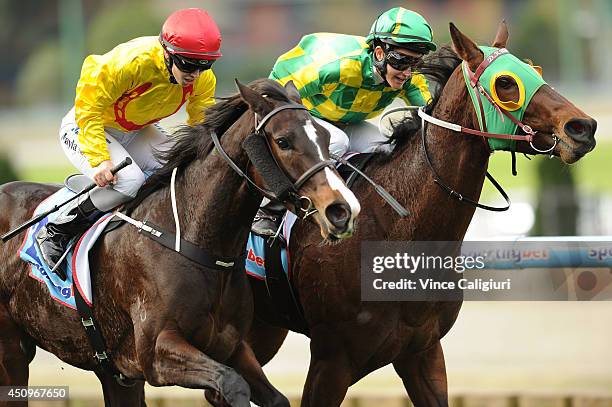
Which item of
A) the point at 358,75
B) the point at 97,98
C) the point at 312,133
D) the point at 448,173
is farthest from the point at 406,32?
the point at 97,98

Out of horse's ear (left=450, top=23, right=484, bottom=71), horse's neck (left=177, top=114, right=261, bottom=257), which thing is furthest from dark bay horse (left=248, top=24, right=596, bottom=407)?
horse's neck (left=177, top=114, right=261, bottom=257)

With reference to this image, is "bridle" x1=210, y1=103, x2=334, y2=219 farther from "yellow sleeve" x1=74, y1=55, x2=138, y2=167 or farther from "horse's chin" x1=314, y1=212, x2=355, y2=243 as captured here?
"yellow sleeve" x1=74, y1=55, x2=138, y2=167

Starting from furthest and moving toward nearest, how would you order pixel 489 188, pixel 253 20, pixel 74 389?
1. pixel 253 20
2. pixel 489 188
3. pixel 74 389

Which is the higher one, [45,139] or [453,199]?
[453,199]

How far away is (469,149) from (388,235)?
0.49 meters

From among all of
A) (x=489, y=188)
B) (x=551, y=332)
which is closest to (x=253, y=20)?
(x=489, y=188)

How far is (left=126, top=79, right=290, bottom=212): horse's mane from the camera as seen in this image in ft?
14.6

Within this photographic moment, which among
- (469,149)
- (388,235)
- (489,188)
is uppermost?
(469,149)

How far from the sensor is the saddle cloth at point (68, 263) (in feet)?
15.4

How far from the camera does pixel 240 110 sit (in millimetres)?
4465

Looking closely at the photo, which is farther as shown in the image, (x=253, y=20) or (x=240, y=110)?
(x=253, y=20)

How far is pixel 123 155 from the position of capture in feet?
16.0

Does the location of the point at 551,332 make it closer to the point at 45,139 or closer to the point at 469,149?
the point at 469,149

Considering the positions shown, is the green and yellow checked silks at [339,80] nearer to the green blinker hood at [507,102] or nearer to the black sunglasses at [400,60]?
the black sunglasses at [400,60]
